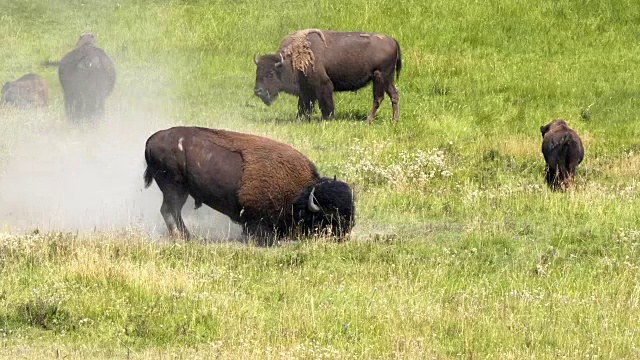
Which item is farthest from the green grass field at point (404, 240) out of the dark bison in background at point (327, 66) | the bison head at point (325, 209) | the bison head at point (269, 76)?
the dark bison in background at point (327, 66)

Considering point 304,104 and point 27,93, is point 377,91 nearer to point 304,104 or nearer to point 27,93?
point 304,104

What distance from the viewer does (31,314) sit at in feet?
26.6

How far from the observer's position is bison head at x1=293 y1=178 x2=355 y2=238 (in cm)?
1148

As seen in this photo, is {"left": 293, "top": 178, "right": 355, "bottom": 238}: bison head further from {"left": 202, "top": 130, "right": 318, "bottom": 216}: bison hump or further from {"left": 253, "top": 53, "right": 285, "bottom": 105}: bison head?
{"left": 253, "top": 53, "right": 285, "bottom": 105}: bison head

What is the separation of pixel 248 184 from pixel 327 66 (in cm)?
1016

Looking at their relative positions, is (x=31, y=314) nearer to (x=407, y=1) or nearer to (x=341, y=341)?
(x=341, y=341)

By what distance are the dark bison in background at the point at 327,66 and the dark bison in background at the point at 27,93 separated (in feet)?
16.5

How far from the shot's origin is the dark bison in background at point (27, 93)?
75.7 feet

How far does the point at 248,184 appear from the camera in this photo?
11734 mm

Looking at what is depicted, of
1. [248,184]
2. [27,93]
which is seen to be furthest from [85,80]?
[248,184]

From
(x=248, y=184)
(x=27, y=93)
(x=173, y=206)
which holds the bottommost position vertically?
(x=27, y=93)

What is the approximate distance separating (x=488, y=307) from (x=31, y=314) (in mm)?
3515

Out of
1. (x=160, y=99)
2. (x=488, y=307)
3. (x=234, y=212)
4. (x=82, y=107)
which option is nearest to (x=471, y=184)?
(x=234, y=212)

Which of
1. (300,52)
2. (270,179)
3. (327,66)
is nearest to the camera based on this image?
(270,179)
